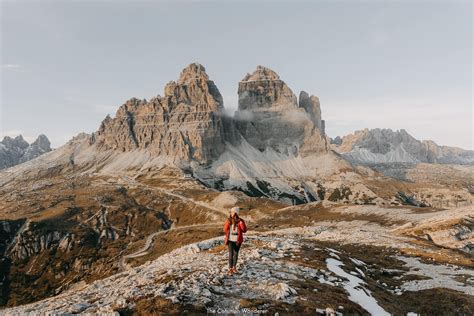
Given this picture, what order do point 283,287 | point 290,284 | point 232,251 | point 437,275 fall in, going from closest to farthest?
point 283,287 → point 290,284 → point 232,251 → point 437,275

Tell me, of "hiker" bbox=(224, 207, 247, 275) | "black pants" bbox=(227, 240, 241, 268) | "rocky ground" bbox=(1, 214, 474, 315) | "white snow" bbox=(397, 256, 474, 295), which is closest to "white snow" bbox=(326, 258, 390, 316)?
"rocky ground" bbox=(1, 214, 474, 315)

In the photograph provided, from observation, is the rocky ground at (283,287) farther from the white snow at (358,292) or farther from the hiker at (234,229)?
the hiker at (234,229)

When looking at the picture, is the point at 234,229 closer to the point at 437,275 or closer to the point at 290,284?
the point at 290,284

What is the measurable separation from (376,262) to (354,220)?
109 meters

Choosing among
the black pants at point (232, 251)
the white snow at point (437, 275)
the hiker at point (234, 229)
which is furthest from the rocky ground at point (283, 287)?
the hiker at point (234, 229)

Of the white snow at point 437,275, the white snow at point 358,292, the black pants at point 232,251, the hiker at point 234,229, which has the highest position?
the hiker at point 234,229

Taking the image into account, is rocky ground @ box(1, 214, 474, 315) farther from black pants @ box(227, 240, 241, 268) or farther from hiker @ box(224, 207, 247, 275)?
hiker @ box(224, 207, 247, 275)

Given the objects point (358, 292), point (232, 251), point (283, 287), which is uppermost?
point (232, 251)


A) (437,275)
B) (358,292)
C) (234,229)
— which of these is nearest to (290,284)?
(234,229)

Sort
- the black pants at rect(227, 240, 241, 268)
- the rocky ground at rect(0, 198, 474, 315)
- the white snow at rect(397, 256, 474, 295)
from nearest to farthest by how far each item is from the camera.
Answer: the rocky ground at rect(0, 198, 474, 315), the black pants at rect(227, 240, 241, 268), the white snow at rect(397, 256, 474, 295)

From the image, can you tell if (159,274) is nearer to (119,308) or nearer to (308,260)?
(119,308)

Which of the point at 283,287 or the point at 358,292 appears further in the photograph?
the point at 358,292

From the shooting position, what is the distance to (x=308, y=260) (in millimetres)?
33125

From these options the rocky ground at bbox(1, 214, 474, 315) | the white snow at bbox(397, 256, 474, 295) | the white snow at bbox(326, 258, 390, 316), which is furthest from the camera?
the white snow at bbox(397, 256, 474, 295)
